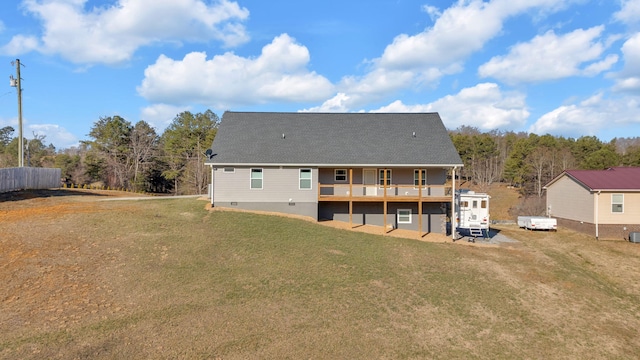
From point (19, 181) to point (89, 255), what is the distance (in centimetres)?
1738

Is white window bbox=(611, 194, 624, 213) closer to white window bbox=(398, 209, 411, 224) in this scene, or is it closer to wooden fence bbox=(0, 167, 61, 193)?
white window bbox=(398, 209, 411, 224)

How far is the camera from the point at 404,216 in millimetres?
25219

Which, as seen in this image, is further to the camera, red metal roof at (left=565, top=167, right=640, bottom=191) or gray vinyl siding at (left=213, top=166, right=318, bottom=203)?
red metal roof at (left=565, top=167, right=640, bottom=191)

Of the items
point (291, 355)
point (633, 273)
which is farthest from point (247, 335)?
point (633, 273)

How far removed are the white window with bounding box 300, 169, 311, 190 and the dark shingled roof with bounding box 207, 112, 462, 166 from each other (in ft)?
2.13

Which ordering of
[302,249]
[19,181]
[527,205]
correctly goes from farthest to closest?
1. [527,205]
2. [19,181]
3. [302,249]

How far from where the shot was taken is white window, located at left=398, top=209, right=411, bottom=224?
2519 centimetres

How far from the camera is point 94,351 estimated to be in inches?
358

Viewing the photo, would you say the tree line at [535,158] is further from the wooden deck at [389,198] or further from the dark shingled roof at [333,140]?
the wooden deck at [389,198]

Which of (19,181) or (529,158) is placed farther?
(529,158)

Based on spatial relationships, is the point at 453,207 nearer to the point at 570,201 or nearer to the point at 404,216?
the point at 404,216

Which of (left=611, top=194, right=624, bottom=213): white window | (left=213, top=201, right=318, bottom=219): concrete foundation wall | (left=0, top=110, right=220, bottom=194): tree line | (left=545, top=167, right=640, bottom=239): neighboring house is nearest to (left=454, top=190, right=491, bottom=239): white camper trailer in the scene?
(left=545, top=167, right=640, bottom=239): neighboring house

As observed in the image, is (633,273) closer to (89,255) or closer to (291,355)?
(291,355)

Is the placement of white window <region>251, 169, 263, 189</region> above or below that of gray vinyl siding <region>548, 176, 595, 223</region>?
above
